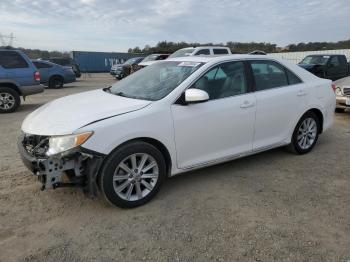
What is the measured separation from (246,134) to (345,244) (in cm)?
186

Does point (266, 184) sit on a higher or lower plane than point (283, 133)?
lower

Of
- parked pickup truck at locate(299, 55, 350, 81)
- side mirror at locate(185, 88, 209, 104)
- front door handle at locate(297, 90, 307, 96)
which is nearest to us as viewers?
side mirror at locate(185, 88, 209, 104)

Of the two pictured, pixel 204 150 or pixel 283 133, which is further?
pixel 283 133

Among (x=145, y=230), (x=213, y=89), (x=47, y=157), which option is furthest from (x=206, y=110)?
(x=47, y=157)

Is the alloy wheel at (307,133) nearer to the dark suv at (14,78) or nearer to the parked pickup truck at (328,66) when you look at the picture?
the dark suv at (14,78)

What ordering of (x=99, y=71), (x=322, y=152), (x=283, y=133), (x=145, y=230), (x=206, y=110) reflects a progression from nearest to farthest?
(x=145, y=230) → (x=206, y=110) → (x=283, y=133) → (x=322, y=152) → (x=99, y=71)

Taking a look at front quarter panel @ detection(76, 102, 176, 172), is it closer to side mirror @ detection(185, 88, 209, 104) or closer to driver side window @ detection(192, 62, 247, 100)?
side mirror @ detection(185, 88, 209, 104)

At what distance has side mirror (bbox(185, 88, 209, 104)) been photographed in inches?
151

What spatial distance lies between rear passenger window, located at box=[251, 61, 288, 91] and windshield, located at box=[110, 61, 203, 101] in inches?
35.9

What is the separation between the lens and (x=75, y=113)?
3.75m

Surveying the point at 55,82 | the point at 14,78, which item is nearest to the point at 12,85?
the point at 14,78

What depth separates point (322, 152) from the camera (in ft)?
18.6

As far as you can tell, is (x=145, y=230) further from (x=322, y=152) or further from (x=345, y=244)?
(x=322, y=152)

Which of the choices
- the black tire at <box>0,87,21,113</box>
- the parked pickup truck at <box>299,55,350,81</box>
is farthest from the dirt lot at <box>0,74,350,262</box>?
the parked pickup truck at <box>299,55,350,81</box>
